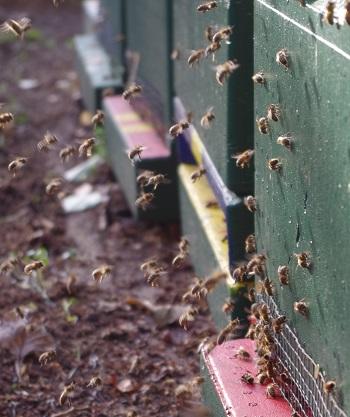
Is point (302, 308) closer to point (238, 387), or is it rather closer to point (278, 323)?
point (278, 323)

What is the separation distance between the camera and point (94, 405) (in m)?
4.02

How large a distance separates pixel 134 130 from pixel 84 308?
63.8 inches

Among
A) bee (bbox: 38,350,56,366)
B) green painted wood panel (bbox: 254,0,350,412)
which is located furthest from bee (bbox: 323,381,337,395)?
bee (bbox: 38,350,56,366)

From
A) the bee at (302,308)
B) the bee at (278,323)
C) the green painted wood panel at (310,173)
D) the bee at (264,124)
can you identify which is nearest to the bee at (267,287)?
the green painted wood panel at (310,173)

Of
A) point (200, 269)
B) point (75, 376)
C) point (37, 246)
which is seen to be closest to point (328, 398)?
point (75, 376)

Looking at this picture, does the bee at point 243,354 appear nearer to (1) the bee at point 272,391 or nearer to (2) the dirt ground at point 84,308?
(1) the bee at point 272,391

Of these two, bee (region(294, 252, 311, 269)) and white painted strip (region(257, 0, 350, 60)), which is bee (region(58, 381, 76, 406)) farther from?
white painted strip (region(257, 0, 350, 60))

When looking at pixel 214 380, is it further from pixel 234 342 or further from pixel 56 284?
pixel 56 284

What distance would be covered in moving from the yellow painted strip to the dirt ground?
51 cm

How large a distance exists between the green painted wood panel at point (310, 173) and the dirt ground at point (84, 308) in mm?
996

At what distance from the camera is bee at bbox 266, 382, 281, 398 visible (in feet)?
10.4

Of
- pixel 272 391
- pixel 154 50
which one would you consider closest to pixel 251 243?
pixel 272 391

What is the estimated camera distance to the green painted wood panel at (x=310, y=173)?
99.9 inches

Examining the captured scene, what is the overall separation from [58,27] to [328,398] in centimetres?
1009
